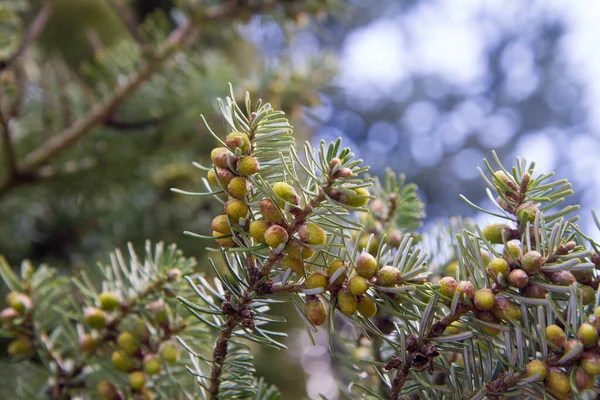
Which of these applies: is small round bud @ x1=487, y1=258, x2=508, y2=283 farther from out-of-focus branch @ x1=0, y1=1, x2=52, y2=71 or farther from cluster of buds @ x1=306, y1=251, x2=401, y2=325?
out-of-focus branch @ x1=0, y1=1, x2=52, y2=71

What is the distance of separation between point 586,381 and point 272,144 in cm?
20

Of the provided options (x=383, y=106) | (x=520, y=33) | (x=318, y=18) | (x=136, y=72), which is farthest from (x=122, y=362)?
(x=520, y=33)

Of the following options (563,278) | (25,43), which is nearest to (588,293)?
(563,278)

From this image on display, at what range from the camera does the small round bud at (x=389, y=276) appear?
0.27 metres

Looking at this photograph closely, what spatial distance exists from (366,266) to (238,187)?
8cm

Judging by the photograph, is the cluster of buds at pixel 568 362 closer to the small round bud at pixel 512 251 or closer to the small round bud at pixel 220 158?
the small round bud at pixel 512 251

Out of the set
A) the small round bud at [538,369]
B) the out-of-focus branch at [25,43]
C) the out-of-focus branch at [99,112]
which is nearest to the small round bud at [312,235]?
the small round bud at [538,369]

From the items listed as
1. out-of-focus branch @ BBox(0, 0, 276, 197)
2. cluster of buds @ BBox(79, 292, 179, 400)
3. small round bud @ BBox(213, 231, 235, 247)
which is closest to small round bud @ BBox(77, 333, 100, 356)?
cluster of buds @ BBox(79, 292, 179, 400)

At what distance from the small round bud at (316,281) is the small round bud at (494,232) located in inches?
3.9

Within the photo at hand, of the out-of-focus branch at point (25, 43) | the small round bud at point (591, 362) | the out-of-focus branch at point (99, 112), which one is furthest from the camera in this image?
the out-of-focus branch at point (99, 112)

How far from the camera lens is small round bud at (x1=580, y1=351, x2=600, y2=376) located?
0.24 m

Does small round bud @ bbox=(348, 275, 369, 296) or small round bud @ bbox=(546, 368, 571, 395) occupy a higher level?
small round bud @ bbox=(348, 275, 369, 296)

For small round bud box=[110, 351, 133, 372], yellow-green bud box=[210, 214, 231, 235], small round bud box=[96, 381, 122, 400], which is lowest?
small round bud box=[96, 381, 122, 400]

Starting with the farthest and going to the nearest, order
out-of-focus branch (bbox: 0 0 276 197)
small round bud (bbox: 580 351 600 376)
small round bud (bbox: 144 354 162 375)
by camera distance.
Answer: out-of-focus branch (bbox: 0 0 276 197) → small round bud (bbox: 144 354 162 375) → small round bud (bbox: 580 351 600 376)
